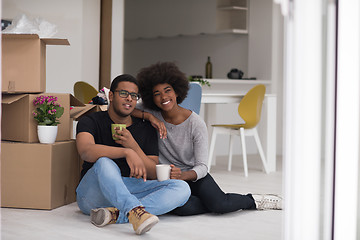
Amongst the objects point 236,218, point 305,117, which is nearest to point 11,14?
point 236,218

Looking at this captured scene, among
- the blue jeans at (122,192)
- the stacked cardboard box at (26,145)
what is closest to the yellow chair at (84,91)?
the stacked cardboard box at (26,145)

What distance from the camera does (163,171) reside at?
116 inches

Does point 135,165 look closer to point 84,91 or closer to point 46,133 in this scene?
point 46,133

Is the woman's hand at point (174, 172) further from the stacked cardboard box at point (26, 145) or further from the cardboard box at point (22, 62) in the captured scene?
the cardboard box at point (22, 62)

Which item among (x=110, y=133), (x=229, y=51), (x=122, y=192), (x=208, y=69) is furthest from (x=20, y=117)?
(x=229, y=51)

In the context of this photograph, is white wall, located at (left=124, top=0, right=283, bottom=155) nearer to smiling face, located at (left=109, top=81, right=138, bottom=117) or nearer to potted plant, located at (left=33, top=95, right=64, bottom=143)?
potted plant, located at (left=33, top=95, right=64, bottom=143)

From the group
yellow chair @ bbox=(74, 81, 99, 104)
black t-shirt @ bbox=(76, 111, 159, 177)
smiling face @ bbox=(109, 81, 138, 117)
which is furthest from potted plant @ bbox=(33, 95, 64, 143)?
yellow chair @ bbox=(74, 81, 99, 104)

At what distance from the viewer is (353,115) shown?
1.51 m

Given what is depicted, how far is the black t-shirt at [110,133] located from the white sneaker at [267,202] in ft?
2.44

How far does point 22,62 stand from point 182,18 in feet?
16.9

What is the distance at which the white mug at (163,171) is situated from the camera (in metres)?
2.94

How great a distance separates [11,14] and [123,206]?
12.4 ft

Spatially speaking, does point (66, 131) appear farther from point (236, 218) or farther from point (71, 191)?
point (236, 218)

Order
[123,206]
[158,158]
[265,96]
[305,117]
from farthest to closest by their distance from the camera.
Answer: [265,96] → [158,158] → [123,206] → [305,117]
